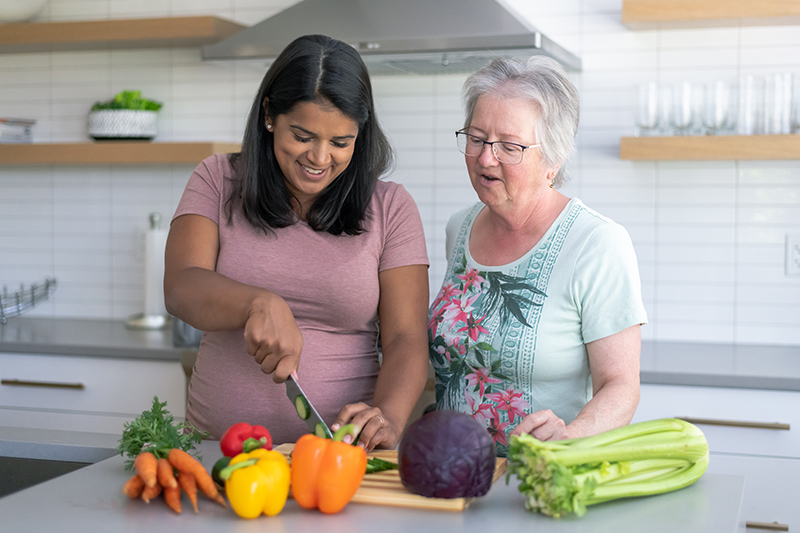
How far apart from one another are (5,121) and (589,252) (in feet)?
8.17

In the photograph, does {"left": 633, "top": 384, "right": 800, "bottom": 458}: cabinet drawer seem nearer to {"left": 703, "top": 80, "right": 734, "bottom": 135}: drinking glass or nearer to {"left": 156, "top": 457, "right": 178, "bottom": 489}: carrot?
{"left": 703, "top": 80, "right": 734, "bottom": 135}: drinking glass

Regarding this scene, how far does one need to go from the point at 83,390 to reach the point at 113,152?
865 millimetres

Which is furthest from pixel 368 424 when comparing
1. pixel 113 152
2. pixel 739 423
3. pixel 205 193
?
pixel 113 152

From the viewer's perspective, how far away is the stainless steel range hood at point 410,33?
2.07m

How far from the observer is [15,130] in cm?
297

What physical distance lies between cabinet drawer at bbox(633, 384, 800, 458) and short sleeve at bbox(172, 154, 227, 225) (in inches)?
49.5

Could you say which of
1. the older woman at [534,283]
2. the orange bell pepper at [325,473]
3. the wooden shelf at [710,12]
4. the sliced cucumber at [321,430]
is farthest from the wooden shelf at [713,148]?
the orange bell pepper at [325,473]

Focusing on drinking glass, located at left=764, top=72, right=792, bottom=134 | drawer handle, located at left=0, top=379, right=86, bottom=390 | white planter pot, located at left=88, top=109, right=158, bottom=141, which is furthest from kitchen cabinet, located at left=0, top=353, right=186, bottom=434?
drinking glass, located at left=764, top=72, right=792, bottom=134

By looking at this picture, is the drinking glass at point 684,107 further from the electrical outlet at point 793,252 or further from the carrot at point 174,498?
the carrot at point 174,498

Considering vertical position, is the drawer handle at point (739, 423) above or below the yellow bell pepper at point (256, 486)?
below

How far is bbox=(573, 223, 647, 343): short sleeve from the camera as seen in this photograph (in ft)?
4.16

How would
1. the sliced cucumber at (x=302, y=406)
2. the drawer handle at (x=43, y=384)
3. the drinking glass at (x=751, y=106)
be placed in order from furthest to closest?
1. the drawer handle at (x=43, y=384)
2. the drinking glass at (x=751, y=106)
3. the sliced cucumber at (x=302, y=406)

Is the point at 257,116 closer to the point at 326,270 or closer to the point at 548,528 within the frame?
the point at 326,270

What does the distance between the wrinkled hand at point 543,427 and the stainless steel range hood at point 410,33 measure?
1225 millimetres
